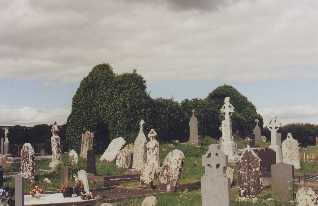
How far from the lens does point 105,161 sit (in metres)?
37.6

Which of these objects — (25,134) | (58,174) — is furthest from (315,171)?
(25,134)

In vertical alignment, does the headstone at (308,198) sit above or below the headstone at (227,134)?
below

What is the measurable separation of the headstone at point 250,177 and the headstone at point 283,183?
0.71m

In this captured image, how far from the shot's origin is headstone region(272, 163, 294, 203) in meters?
20.9

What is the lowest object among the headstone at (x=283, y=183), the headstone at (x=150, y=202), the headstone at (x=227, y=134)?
the headstone at (x=150, y=202)

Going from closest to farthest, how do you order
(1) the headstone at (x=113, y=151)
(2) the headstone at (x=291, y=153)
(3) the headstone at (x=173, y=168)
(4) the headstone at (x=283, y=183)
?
(4) the headstone at (x=283, y=183) → (3) the headstone at (x=173, y=168) → (2) the headstone at (x=291, y=153) → (1) the headstone at (x=113, y=151)

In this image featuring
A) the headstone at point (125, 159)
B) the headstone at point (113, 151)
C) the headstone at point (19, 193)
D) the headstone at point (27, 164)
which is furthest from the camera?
the headstone at point (113, 151)

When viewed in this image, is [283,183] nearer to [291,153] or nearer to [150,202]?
[150,202]

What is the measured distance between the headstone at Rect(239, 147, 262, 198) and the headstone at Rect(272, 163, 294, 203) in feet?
2.33

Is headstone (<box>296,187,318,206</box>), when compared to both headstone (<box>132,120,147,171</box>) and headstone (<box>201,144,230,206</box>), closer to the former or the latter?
headstone (<box>201,144,230,206</box>)

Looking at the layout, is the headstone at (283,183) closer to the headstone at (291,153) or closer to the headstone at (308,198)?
the headstone at (308,198)

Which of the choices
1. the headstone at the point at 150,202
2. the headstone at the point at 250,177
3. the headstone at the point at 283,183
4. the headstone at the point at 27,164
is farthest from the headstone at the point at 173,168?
the headstone at the point at 27,164

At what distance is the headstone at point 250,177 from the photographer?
70.9 feet

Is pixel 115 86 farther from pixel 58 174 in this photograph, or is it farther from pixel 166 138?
pixel 58 174
